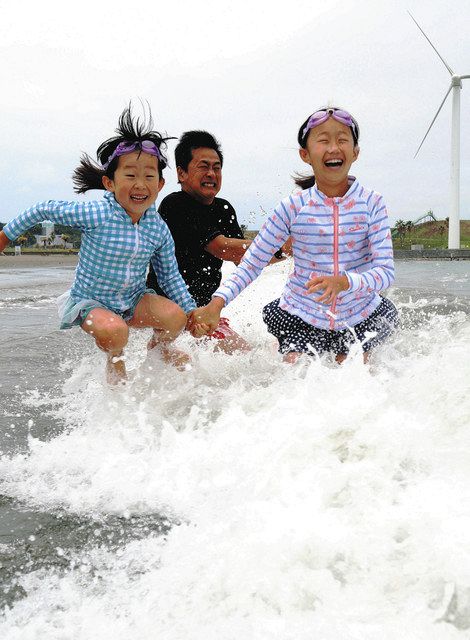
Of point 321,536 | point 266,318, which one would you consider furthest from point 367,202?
point 321,536

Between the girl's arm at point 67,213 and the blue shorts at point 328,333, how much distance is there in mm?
1207

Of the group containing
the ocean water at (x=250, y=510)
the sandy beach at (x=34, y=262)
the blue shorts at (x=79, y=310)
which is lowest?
the sandy beach at (x=34, y=262)

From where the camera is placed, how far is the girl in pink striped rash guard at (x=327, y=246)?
3.83 meters

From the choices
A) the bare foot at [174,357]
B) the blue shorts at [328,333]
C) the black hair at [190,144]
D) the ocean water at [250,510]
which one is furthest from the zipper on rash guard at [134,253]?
the black hair at [190,144]

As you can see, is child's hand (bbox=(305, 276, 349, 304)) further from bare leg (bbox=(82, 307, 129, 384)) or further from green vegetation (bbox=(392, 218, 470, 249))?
green vegetation (bbox=(392, 218, 470, 249))

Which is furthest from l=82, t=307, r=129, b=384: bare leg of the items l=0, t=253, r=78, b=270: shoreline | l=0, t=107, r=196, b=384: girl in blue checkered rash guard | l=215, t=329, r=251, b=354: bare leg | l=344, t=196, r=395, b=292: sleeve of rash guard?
l=0, t=253, r=78, b=270: shoreline

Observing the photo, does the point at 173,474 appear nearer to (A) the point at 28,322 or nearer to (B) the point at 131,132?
(B) the point at 131,132

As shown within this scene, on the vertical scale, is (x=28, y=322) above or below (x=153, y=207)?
below

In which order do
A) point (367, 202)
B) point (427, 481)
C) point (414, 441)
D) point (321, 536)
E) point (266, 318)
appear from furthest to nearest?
point (266, 318)
point (367, 202)
point (414, 441)
point (427, 481)
point (321, 536)

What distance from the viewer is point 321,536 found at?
6.31 feet

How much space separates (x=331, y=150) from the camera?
380cm

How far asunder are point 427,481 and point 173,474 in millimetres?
969

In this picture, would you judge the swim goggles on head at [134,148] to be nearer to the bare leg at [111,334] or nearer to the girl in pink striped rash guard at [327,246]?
the girl in pink striped rash guard at [327,246]

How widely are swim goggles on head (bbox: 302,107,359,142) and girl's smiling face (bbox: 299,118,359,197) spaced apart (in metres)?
0.02
